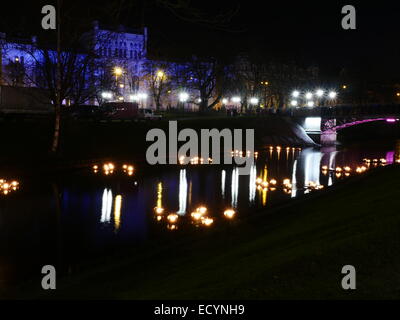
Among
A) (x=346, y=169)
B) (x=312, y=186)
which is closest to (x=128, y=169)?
(x=312, y=186)

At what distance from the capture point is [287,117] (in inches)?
3317

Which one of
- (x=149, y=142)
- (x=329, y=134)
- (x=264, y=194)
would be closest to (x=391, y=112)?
(x=329, y=134)

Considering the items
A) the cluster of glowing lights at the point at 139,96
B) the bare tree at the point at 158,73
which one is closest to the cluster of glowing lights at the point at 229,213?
the bare tree at the point at 158,73

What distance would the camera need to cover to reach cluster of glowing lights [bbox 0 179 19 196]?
28.8 meters

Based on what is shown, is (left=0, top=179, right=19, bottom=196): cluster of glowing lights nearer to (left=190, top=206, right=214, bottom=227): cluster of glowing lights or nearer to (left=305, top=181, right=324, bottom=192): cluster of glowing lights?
(left=190, top=206, right=214, bottom=227): cluster of glowing lights

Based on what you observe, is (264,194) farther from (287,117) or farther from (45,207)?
(287,117)

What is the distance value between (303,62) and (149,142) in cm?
8757

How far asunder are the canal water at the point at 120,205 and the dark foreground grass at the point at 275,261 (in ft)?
7.42

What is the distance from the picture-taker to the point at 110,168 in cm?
4069

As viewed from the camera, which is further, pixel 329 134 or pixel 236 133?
pixel 329 134

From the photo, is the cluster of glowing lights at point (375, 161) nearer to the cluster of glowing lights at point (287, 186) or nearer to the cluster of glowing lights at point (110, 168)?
the cluster of glowing lights at point (287, 186)

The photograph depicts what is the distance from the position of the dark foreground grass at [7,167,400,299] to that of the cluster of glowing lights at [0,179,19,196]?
13535mm

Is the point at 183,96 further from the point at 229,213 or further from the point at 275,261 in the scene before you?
the point at 275,261

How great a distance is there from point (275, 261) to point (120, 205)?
618 inches
